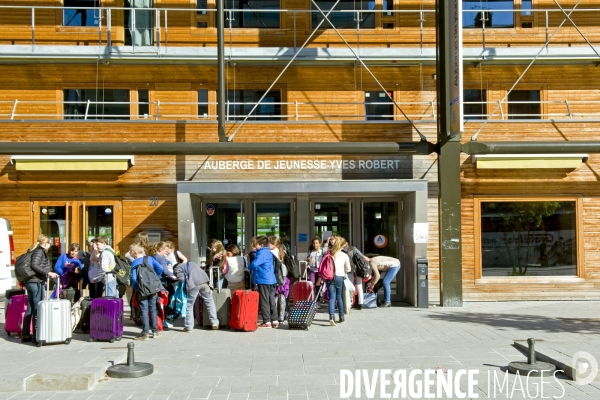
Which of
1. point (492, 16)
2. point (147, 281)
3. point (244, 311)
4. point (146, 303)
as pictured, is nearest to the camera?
point (147, 281)

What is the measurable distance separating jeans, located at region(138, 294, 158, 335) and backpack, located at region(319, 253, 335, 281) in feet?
10.5

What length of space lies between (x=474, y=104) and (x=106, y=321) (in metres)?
11.9

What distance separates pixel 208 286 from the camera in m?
13.2

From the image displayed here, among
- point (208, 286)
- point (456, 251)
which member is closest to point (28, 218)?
point (208, 286)

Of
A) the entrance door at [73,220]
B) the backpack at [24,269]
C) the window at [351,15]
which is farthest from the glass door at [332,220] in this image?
the backpack at [24,269]

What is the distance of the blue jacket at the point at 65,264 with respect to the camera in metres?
14.7

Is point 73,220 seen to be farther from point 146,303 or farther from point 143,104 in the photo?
point 146,303

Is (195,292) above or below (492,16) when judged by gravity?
below

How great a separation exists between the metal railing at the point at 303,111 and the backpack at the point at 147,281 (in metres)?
7.32

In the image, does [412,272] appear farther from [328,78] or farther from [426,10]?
[426,10]

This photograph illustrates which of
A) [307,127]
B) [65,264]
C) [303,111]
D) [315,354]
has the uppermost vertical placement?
[303,111]

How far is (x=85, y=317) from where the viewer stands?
1277cm

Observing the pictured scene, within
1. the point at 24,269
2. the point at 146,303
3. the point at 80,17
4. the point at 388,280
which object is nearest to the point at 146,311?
the point at 146,303

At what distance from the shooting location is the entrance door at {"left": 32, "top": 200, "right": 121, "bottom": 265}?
17.5 m
